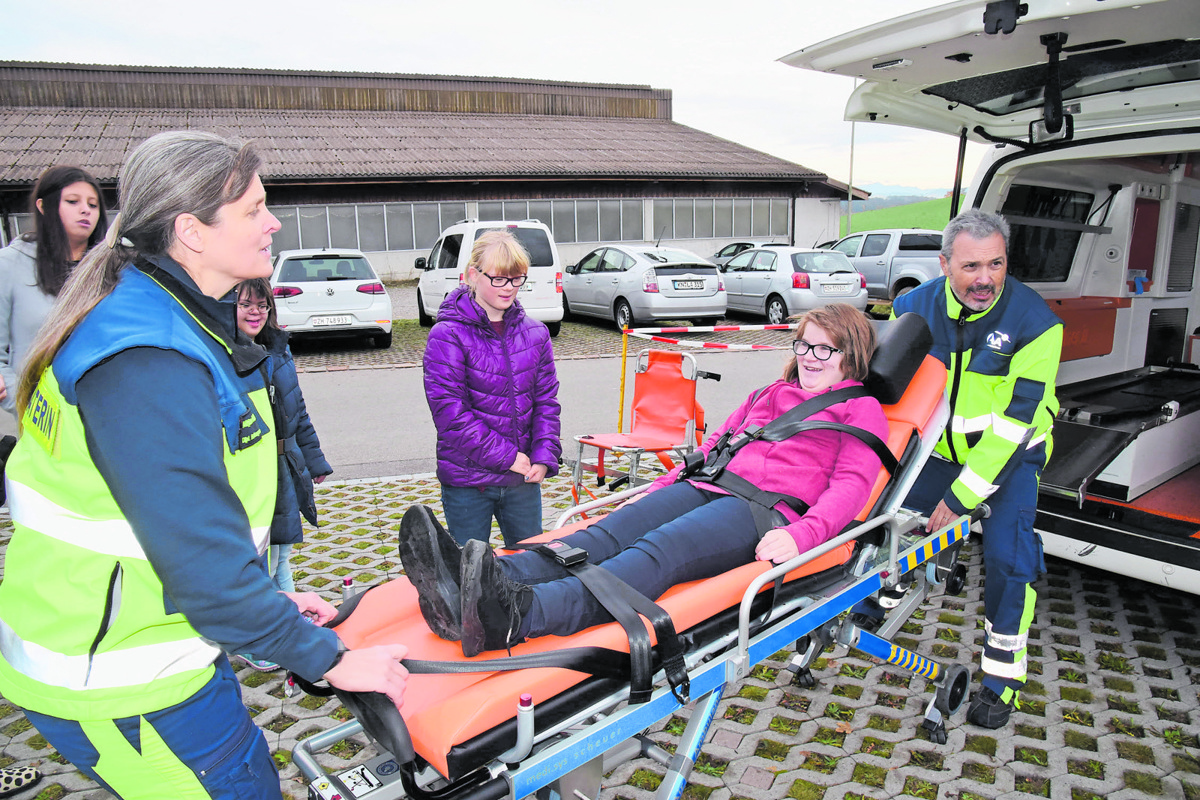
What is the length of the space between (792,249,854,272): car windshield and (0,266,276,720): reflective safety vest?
14.5 meters

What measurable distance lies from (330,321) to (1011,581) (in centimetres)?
1103

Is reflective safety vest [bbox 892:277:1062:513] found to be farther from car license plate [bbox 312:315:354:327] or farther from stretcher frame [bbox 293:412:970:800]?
car license plate [bbox 312:315:354:327]

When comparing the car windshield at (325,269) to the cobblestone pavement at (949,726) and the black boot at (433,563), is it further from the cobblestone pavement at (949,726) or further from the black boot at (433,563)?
the black boot at (433,563)

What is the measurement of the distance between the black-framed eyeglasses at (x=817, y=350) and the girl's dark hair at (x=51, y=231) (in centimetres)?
331

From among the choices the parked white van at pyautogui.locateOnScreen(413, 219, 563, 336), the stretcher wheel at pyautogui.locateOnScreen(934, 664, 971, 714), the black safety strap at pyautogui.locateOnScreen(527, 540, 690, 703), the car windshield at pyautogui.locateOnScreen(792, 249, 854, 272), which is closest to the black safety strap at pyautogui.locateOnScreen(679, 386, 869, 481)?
the black safety strap at pyautogui.locateOnScreen(527, 540, 690, 703)

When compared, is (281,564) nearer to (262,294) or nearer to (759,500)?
(262,294)

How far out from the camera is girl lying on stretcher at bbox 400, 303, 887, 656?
2.04 m

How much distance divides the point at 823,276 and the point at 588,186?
1245 cm

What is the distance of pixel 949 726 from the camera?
3.21 m

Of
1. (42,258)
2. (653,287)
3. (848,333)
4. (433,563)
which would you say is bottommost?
(433,563)

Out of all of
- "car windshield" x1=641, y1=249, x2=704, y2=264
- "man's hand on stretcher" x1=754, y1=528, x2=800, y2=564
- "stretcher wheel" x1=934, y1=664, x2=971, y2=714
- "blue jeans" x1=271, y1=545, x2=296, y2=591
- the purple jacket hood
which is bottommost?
"stretcher wheel" x1=934, y1=664, x2=971, y2=714

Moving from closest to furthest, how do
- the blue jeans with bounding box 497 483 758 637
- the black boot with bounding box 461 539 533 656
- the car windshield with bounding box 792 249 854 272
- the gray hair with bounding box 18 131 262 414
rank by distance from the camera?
the gray hair with bounding box 18 131 262 414 → the black boot with bounding box 461 539 533 656 → the blue jeans with bounding box 497 483 758 637 → the car windshield with bounding box 792 249 854 272

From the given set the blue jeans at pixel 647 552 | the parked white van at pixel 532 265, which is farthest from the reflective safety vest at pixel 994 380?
the parked white van at pixel 532 265

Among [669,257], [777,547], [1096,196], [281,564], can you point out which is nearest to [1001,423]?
[777,547]
